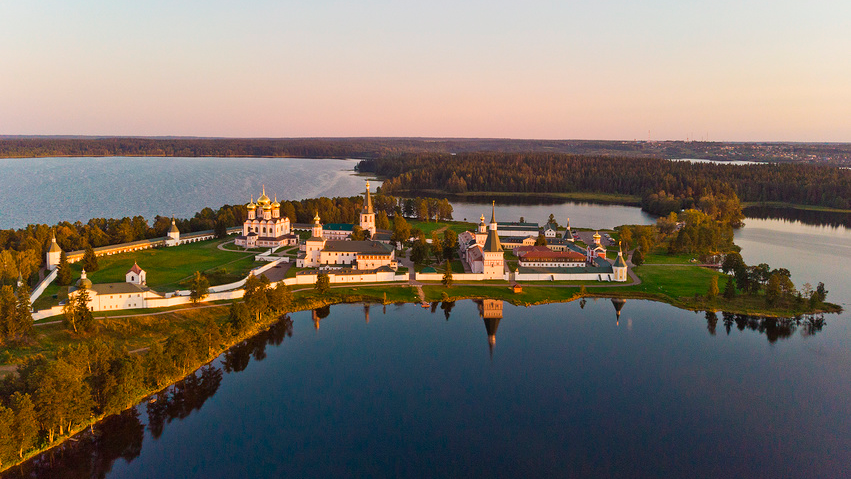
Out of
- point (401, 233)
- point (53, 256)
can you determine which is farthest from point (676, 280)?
point (53, 256)

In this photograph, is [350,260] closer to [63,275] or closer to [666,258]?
[63,275]

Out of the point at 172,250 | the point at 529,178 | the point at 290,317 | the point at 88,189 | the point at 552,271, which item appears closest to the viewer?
the point at 290,317

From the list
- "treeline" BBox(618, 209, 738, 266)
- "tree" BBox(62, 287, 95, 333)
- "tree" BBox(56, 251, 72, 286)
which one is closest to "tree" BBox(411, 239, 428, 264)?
"treeline" BBox(618, 209, 738, 266)

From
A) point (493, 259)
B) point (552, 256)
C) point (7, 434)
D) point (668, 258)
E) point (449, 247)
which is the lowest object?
point (668, 258)

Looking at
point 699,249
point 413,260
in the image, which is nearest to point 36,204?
point 413,260

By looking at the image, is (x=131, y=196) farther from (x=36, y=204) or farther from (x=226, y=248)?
(x=226, y=248)

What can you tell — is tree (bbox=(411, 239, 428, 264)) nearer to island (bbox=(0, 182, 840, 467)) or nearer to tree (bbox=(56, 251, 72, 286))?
island (bbox=(0, 182, 840, 467))
